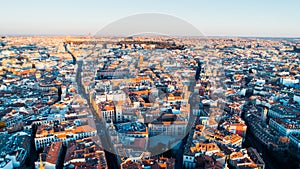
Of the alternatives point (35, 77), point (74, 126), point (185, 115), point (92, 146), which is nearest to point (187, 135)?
point (185, 115)

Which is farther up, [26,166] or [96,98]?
[96,98]

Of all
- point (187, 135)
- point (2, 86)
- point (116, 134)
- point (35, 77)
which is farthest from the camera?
point (35, 77)

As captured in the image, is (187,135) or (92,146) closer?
(92,146)

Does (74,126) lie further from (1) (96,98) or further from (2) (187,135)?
(2) (187,135)

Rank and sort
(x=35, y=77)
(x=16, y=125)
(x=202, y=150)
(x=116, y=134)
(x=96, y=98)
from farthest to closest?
(x=35, y=77), (x=96, y=98), (x=16, y=125), (x=116, y=134), (x=202, y=150)

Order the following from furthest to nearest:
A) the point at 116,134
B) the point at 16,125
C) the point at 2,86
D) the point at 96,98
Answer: the point at 2,86
the point at 96,98
the point at 16,125
the point at 116,134

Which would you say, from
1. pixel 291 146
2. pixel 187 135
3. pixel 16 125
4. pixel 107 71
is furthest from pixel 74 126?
pixel 107 71

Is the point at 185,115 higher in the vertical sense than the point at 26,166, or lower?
higher

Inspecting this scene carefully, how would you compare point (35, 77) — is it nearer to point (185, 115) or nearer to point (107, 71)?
point (107, 71)

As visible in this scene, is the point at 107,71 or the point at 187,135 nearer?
the point at 187,135
